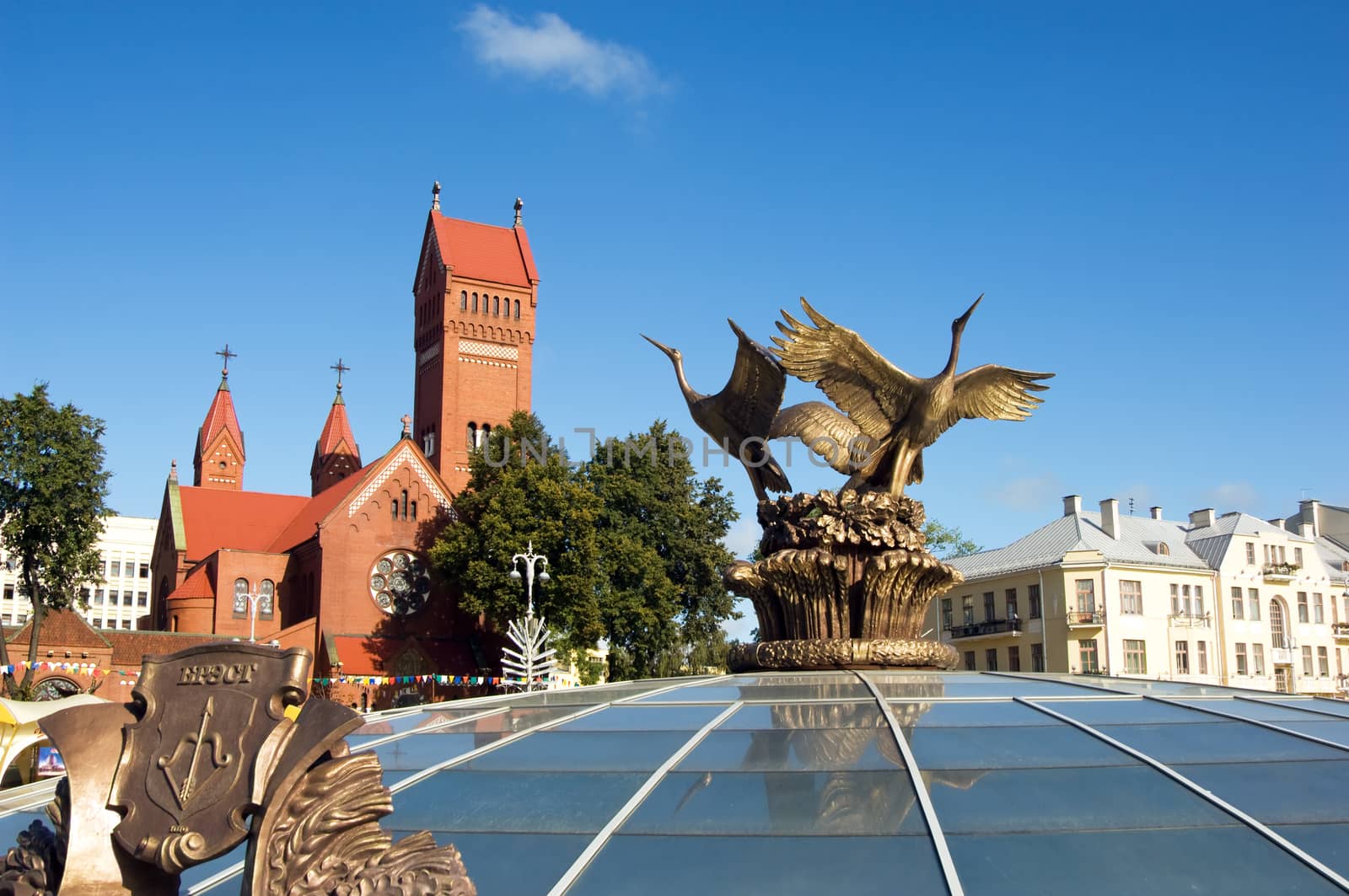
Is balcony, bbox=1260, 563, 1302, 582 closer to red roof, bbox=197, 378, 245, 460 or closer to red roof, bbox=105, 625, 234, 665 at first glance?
red roof, bbox=105, 625, 234, 665

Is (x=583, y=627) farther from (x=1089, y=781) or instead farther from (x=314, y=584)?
(x=1089, y=781)

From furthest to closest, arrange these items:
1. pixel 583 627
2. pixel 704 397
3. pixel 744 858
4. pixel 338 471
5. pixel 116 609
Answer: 1. pixel 116 609
2. pixel 338 471
3. pixel 583 627
4. pixel 704 397
5. pixel 744 858

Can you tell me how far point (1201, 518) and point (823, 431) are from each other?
4401cm

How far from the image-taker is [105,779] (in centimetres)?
498

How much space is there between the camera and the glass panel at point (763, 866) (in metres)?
5.23

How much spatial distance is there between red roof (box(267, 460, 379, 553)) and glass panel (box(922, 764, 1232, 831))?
5333cm

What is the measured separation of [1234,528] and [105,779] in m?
51.6

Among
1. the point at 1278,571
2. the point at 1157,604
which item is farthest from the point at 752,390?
the point at 1278,571

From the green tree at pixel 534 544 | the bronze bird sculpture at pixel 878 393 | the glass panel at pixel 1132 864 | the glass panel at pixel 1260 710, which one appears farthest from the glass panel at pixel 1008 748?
the green tree at pixel 534 544

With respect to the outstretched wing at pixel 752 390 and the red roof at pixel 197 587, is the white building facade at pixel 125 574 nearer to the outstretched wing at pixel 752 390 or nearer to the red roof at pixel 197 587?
the red roof at pixel 197 587

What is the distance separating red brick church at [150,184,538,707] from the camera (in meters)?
54.3

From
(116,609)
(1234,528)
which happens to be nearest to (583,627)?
(1234,528)

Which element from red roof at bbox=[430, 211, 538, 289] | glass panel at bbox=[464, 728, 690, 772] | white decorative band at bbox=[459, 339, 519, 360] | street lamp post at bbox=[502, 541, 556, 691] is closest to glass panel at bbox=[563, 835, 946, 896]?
glass panel at bbox=[464, 728, 690, 772]

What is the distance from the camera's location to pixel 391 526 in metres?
56.4
